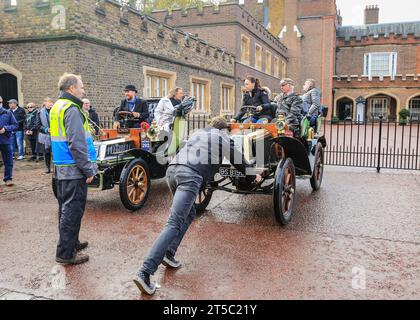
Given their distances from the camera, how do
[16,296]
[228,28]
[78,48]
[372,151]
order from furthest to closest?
[228,28] < [372,151] < [78,48] < [16,296]

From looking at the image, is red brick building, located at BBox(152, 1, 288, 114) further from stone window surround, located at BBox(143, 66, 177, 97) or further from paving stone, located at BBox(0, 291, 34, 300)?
paving stone, located at BBox(0, 291, 34, 300)

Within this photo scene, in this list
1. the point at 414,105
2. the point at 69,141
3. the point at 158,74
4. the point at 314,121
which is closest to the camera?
the point at 69,141

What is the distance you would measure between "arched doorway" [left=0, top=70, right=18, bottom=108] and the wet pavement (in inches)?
250

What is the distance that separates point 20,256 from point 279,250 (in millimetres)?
2877

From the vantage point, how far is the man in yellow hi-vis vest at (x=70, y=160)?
4.23 metres

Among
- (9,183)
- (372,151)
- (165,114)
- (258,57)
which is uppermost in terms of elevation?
(258,57)

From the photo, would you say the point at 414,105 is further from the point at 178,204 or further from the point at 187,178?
the point at 178,204

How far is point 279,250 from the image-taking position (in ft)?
15.6

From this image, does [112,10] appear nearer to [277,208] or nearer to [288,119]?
[288,119]

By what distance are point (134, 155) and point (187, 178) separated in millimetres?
3065

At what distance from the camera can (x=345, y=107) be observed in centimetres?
4184

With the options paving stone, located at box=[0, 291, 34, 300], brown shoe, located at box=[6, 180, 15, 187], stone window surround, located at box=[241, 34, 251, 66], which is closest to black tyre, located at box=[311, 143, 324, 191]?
paving stone, located at box=[0, 291, 34, 300]

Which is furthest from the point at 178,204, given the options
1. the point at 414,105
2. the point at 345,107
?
the point at 414,105
